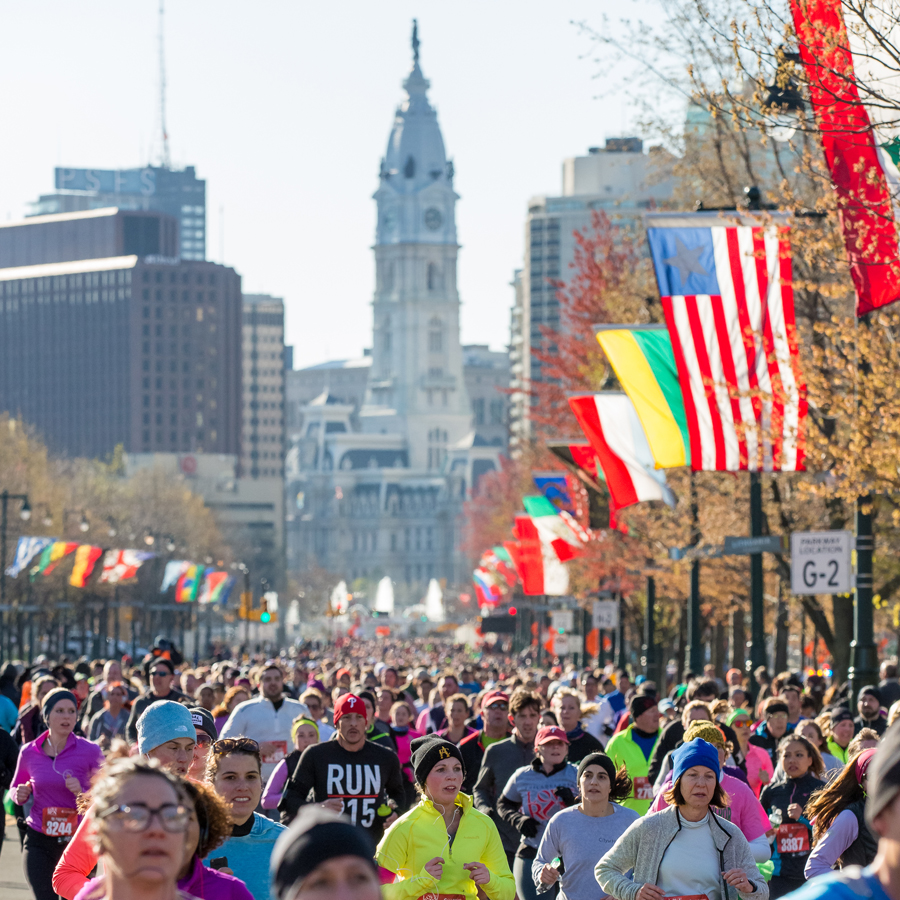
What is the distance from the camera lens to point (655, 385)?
22000 mm

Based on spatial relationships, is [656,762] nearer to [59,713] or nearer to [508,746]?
[508,746]

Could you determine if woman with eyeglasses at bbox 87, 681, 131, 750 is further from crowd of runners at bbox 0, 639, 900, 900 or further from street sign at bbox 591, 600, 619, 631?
street sign at bbox 591, 600, 619, 631

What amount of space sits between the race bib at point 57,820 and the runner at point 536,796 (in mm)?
2517

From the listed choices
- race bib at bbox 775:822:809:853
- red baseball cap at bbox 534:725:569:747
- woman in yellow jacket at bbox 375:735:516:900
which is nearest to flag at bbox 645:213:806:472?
race bib at bbox 775:822:809:853

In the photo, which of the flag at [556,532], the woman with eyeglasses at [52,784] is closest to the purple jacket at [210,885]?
the woman with eyeglasses at [52,784]

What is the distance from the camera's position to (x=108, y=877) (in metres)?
4.42

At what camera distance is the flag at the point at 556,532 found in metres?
40.6

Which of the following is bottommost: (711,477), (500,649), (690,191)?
(500,649)

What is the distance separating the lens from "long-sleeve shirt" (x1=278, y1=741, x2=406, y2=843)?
1020 cm

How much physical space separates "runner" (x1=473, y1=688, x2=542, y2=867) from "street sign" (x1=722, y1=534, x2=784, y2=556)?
9686mm

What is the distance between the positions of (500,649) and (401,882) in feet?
283

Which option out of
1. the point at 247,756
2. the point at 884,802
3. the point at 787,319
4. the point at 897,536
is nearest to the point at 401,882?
the point at 247,756

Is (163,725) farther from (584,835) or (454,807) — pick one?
(584,835)

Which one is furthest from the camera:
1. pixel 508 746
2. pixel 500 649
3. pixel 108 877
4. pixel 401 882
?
pixel 500 649
